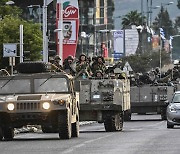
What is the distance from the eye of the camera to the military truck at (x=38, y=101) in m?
27.2

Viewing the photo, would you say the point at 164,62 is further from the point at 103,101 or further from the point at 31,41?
the point at 103,101

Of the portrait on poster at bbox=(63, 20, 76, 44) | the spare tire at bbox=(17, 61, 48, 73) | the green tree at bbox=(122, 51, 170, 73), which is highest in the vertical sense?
the portrait on poster at bbox=(63, 20, 76, 44)

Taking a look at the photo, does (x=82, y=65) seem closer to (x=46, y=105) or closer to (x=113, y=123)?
(x=113, y=123)

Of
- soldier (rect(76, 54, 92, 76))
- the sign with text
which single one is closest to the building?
the sign with text

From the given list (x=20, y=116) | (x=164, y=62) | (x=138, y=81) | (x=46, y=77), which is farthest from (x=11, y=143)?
(x=164, y=62)

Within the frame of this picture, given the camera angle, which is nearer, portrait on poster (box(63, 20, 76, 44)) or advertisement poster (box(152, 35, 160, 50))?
portrait on poster (box(63, 20, 76, 44))

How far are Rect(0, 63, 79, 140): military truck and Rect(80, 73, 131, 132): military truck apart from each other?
182 inches

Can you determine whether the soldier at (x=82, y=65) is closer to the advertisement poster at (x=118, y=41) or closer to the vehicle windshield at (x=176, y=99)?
the vehicle windshield at (x=176, y=99)

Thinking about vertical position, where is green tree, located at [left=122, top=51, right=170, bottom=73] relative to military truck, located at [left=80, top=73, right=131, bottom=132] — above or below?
below

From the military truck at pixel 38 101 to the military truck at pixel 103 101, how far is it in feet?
15.1

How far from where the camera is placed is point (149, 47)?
153m

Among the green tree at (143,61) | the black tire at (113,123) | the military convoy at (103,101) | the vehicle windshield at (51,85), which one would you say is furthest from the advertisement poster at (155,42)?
the vehicle windshield at (51,85)

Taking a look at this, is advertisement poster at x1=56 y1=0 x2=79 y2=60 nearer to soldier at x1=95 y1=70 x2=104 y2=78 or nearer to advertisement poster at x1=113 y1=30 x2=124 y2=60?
soldier at x1=95 y1=70 x2=104 y2=78

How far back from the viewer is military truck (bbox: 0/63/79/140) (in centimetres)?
2725
